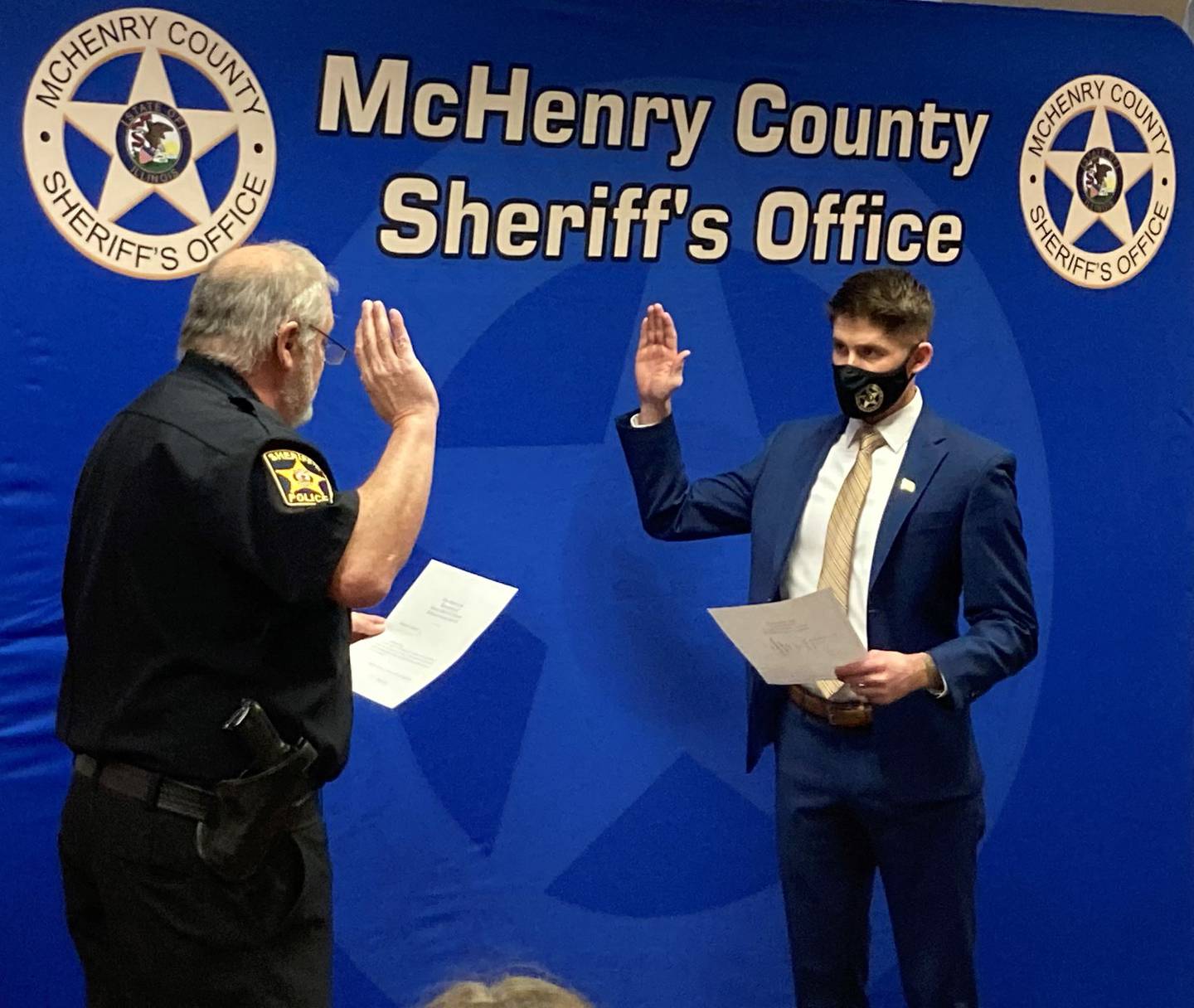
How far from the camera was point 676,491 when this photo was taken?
306cm

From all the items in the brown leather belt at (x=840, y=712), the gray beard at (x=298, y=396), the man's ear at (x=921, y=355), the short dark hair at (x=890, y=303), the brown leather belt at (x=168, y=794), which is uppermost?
the short dark hair at (x=890, y=303)

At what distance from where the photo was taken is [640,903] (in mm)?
3361

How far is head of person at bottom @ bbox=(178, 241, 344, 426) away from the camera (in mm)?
2230

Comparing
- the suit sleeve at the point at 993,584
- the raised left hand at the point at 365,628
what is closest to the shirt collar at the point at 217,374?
the raised left hand at the point at 365,628

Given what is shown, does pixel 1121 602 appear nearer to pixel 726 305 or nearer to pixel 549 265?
pixel 726 305

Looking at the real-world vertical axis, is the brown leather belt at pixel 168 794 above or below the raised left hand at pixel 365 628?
below

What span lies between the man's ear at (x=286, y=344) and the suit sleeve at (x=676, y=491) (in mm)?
922

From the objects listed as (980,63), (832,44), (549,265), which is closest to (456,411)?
(549,265)

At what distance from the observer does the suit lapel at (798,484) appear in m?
2.90

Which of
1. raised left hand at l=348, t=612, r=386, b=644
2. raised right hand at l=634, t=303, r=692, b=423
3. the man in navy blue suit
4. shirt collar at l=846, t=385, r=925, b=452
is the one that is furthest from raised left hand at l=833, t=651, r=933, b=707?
raised left hand at l=348, t=612, r=386, b=644

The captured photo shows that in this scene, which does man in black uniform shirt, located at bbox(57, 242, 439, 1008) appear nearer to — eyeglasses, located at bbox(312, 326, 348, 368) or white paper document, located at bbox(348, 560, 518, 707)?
eyeglasses, located at bbox(312, 326, 348, 368)

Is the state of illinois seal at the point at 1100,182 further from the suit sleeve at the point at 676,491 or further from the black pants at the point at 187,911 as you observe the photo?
the black pants at the point at 187,911

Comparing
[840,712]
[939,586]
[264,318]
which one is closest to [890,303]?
[939,586]

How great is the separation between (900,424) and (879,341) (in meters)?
0.18
